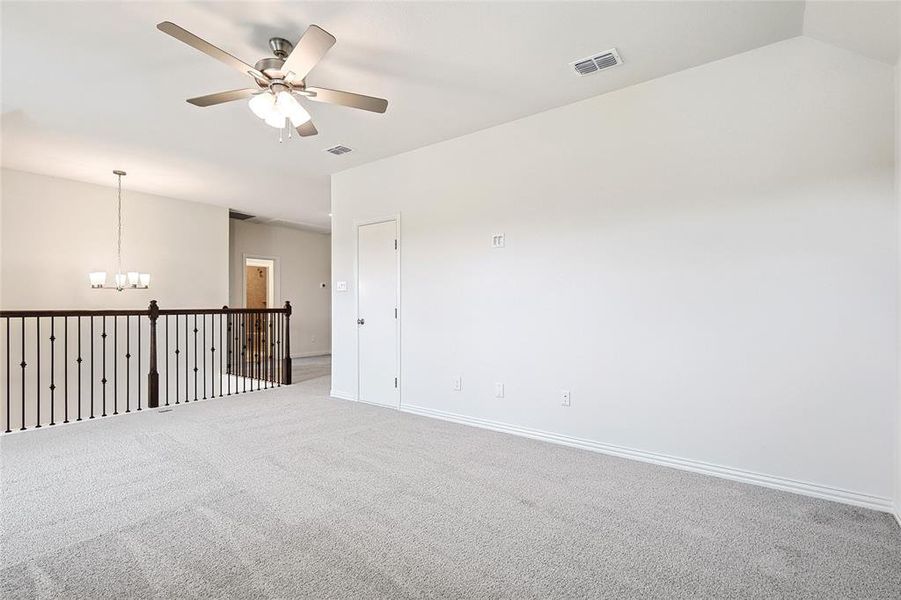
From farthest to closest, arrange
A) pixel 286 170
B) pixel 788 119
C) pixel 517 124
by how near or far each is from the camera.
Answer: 1. pixel 286 170
2. pixel 517 124
3. pixel 788 119

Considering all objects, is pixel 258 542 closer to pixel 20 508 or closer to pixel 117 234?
pixel 20 508

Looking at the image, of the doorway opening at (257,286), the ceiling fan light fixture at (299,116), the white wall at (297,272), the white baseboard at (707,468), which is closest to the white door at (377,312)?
the white baseboard at (707,468)

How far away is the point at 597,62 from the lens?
2811 millimetres

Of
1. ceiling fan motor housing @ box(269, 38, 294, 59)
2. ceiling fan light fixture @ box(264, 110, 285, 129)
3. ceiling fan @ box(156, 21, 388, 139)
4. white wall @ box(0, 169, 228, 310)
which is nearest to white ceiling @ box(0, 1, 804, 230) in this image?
ceiling fan motor housing @ box(269, 38, 294, 59)

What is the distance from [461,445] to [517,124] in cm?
274

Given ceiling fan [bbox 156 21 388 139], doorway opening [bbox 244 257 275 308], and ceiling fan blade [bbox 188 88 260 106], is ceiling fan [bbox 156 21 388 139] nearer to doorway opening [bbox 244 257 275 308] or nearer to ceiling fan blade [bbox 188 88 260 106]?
ceiling fan blade [bbox 188 88 260 106]

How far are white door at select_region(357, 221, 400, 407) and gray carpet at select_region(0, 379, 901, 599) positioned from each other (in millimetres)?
1342

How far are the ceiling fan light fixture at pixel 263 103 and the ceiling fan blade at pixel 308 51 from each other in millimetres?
175

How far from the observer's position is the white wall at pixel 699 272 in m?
2.43

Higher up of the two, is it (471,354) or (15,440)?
(471,354)

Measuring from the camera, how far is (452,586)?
68.6 inches

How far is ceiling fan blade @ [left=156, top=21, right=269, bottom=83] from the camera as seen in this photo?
1.96m

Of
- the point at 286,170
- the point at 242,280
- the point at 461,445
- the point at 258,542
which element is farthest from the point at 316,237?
the point at 258,542

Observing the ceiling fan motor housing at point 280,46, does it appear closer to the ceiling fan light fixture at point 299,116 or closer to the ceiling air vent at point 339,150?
the ceiling fan light fixture at point 299,116
